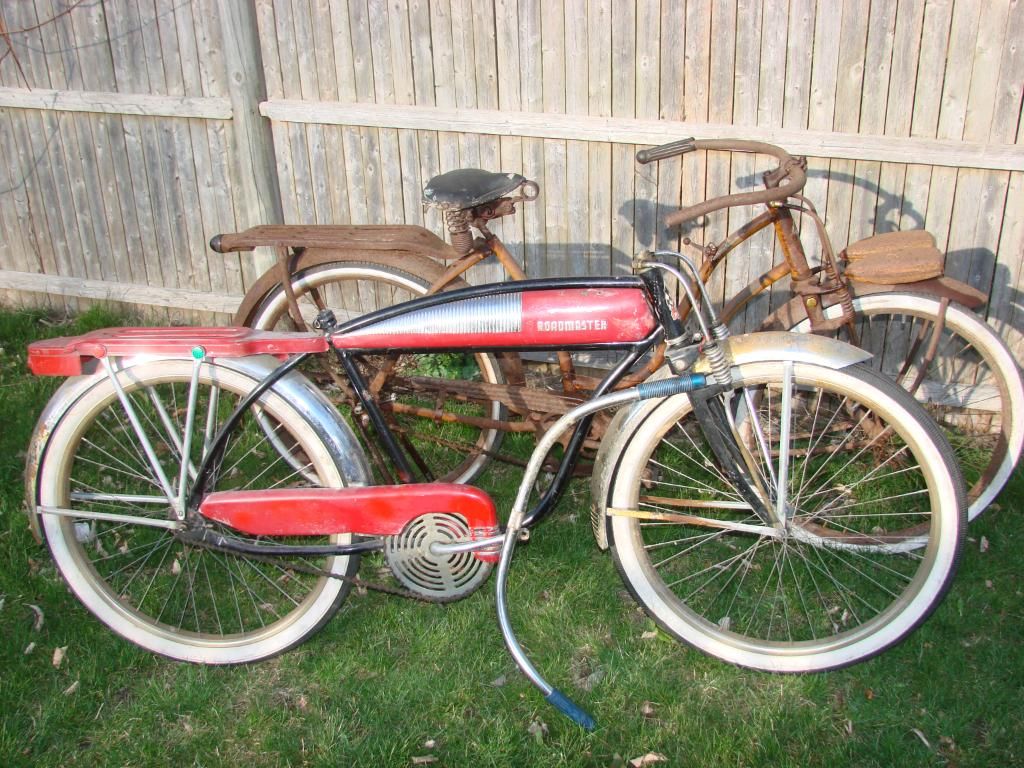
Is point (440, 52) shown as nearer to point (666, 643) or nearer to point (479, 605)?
point (479, 605)

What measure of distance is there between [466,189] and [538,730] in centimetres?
177

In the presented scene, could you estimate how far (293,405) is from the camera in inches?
125

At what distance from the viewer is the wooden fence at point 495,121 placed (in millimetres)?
4168

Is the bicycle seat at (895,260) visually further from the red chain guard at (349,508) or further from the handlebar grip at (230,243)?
the handlebar grip at (230,243)

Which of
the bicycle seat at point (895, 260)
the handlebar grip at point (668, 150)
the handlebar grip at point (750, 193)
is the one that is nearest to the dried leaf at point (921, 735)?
the bicycle seat at point (895, 260)

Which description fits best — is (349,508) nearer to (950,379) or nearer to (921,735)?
(921,735)

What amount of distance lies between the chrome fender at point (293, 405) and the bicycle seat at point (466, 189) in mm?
795

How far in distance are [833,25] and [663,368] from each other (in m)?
1.86

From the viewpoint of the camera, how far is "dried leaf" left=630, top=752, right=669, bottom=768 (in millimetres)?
3033

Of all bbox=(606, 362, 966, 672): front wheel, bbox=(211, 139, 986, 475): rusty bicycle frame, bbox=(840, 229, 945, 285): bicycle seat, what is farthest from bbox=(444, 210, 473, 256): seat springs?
bbox=(840, 229, 945, 285): bicycle seat

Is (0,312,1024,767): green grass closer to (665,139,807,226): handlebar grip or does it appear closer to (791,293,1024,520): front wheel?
(791,293,1024,520): front wheel

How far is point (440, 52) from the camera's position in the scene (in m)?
4.73

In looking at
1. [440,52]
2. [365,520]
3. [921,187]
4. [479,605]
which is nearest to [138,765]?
[365,520]

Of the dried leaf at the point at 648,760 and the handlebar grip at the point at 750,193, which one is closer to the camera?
the dried leaf at the point at 648,760
